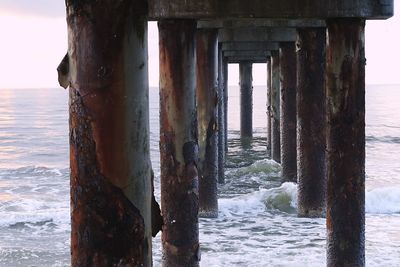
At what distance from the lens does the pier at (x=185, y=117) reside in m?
1.95

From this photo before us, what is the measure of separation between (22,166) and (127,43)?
1968 centimetres

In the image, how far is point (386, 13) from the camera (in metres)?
5.67

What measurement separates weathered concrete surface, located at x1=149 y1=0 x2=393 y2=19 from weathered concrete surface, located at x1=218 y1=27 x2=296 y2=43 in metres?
4.86

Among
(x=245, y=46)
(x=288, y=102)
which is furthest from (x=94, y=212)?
(x=245, y=46)

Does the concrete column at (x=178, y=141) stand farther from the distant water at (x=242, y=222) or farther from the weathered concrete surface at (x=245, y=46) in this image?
the weathered concrete surface at (x=245, y=46)

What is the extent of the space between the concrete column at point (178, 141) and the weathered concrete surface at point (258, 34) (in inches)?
195

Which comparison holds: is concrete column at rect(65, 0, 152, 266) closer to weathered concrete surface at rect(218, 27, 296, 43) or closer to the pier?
the pier

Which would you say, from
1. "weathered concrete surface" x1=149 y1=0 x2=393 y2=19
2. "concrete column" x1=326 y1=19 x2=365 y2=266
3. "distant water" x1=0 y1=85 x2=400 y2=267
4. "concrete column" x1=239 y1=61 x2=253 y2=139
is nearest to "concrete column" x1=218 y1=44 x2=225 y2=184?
"distant water" x1=0 y1=85 x2=400 y2=267

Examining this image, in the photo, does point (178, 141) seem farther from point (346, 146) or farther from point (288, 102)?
point (288, 102)

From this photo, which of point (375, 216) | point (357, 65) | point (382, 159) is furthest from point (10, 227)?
point (382, 159)

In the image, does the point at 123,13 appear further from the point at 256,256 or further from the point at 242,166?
the point at 242,166

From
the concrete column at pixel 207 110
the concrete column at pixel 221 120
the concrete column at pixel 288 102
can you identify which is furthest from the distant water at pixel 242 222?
the concrete column at pixel 288 102

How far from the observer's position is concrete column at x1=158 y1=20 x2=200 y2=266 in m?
5.71

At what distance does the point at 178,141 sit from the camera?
19.3 feet
